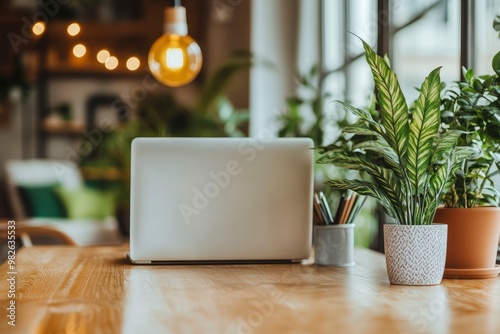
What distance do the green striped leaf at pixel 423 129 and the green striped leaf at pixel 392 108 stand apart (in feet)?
0.06

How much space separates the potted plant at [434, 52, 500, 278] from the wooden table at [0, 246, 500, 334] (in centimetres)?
5

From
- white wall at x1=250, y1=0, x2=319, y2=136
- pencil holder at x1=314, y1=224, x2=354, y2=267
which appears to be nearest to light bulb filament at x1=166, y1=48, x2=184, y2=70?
pencil holder at x1=314, y1=224, x2=354, y2=267

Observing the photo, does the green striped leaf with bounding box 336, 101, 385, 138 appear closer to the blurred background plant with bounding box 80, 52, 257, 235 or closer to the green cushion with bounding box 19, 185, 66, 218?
the blurred background plant with bounding box 80, 52, 257, 235

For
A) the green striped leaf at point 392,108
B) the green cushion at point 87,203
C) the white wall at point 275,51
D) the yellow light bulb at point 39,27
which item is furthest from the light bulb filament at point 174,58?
the green cushion at point 87,203

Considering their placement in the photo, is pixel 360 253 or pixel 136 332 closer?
pixel 136 332

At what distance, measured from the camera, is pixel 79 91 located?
7777mm

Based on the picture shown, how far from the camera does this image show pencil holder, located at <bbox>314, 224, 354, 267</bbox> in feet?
6.16

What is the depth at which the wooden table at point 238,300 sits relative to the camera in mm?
1070

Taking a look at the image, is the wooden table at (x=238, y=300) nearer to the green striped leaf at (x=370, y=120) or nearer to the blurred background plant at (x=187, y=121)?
the green striped leaf at (x=370, y=120)

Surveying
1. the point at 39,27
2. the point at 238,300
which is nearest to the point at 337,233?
the point at 238,300

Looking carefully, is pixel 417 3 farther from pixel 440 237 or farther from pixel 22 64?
pixel 22 64

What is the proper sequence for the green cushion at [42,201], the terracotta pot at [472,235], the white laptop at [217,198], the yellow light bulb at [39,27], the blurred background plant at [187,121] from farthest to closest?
1. the green cushion at [42,201]
2. the blurred background plant at [187,121]
3. the yellow light bulb at [39,27]
4. the white laptop at [217,198]
5. the terracotta pot at [472,235]

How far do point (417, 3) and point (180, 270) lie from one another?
6.59 ft

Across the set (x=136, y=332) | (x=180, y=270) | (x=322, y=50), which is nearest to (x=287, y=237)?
(x=180, y=270)
